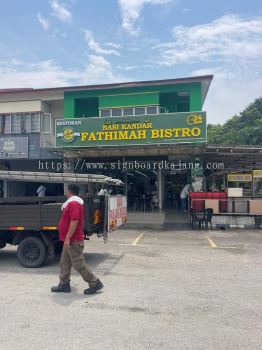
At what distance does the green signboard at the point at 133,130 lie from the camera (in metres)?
15.5

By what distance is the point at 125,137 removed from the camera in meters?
16.2

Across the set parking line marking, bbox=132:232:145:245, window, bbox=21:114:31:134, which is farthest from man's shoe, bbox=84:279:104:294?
window, bbox=21:114:31:134

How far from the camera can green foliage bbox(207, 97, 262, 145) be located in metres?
43.2

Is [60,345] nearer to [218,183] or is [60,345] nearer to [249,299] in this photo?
[249,299]

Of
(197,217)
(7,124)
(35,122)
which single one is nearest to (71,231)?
(197,217)

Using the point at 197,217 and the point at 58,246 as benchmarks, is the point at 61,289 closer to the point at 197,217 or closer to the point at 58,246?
the point at 58,246

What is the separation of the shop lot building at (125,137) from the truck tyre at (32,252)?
332 inches

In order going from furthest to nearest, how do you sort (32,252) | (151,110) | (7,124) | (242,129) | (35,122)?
(242,129) → (7,124) → (35,122) → (151,110) → (32,252)

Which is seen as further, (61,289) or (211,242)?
(211,242)

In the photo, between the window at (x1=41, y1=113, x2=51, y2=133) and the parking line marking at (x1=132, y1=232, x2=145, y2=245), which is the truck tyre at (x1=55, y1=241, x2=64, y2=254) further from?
the window at (x1=41, y1=113, x2=51, y2=133)

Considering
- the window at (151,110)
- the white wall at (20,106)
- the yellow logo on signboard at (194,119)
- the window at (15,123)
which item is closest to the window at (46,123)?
the white wall at (20,106)

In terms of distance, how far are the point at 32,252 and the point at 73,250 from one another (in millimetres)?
2389

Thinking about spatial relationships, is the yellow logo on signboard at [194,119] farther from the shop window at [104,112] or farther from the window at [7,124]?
the window at [7,124]

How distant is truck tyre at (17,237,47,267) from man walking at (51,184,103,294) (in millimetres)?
1943
